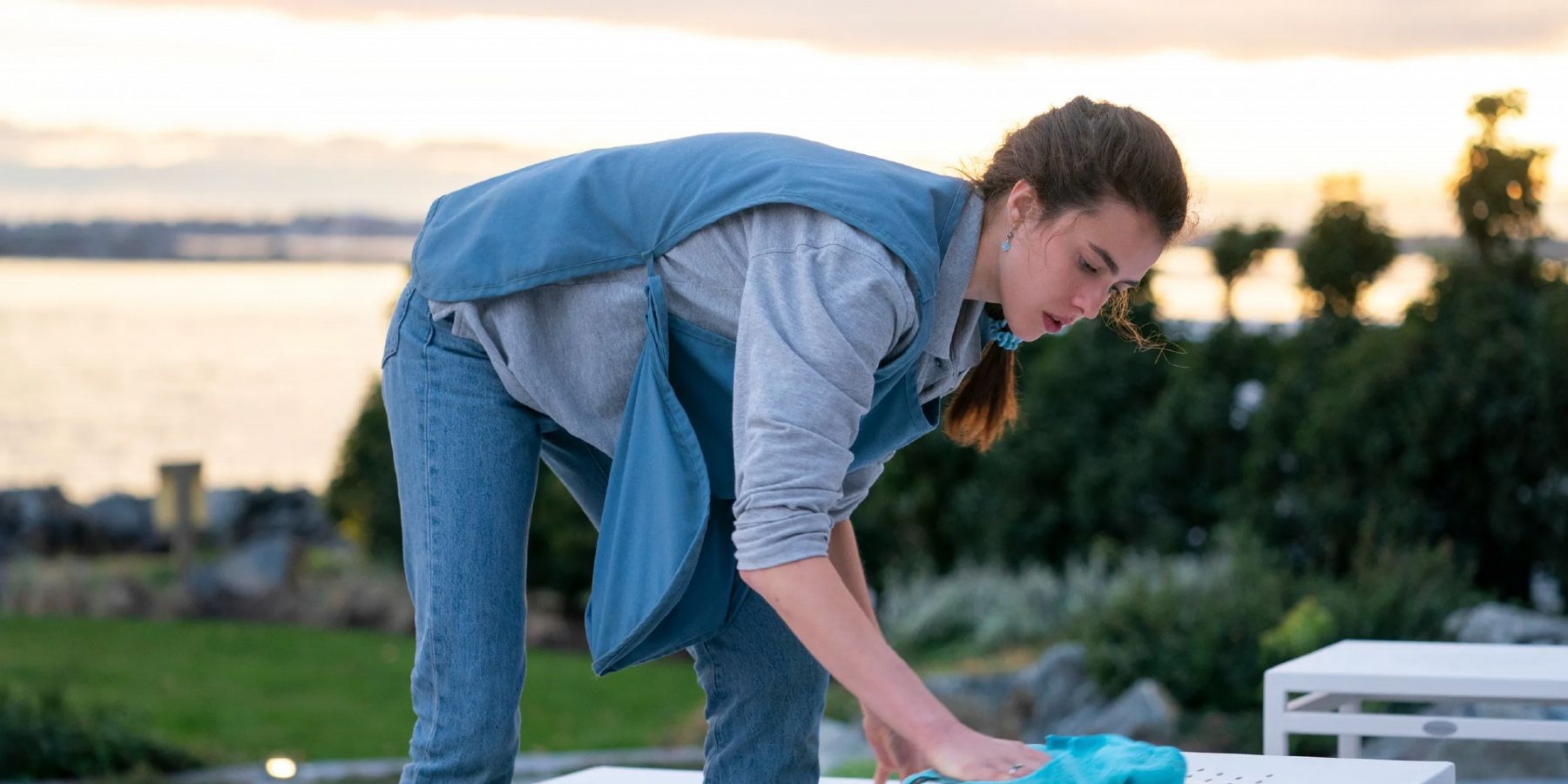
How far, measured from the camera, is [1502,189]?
5.21m

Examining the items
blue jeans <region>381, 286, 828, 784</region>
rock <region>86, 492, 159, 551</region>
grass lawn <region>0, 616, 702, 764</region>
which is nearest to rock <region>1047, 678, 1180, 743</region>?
grass lawn <region>0, 616, 702, 764</region>

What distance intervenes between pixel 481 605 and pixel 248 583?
6.09 m

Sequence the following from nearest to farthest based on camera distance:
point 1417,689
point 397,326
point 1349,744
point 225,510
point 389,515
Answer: point 397,326
point 1417,689
point 1349,744
point 389,515
point 225,510

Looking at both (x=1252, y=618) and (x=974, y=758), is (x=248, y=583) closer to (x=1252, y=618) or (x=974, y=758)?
(x=1252, y=618)

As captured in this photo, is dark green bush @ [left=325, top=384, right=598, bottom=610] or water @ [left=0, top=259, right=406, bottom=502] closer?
dark green bush @ [left=325, top=384, right=598, bottom=610]

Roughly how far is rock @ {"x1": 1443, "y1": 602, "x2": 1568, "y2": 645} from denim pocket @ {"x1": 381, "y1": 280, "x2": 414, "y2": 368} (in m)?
3.66

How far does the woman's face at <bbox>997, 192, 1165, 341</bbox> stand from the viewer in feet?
5.37

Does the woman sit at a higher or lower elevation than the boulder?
higher

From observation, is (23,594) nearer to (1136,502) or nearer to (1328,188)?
(1136,502)

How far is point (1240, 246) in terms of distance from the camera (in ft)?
19.6

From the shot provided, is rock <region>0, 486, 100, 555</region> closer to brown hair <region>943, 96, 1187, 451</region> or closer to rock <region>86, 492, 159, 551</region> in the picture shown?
rock <region>86, 492, 159, 551</region>

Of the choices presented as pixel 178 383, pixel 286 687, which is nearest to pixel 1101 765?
pixel 286 687

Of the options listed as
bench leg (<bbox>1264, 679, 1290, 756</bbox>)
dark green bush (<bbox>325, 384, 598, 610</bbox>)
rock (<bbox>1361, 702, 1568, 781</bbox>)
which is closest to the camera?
bench leg (<bbox>1264, 679, 1290, 756</bbox>)

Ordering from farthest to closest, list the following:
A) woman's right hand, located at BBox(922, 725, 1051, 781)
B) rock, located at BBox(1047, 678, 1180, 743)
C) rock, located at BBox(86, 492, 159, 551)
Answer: rock, located at BBox(86, 492, 159, 551) < rock, located at BBox(1047, 678, 1180, 743) < woman's right hand, located at BBox(922, 725, 1051, 781)
